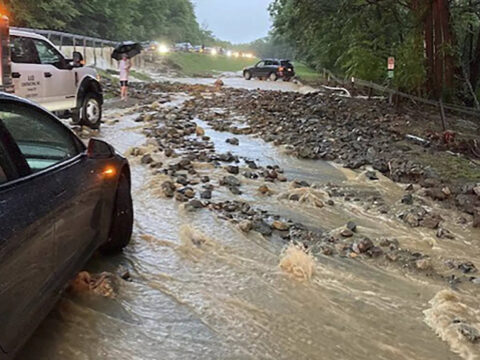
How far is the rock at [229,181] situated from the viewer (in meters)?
7.56

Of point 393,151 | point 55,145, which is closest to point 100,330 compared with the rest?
Result: point 55,145

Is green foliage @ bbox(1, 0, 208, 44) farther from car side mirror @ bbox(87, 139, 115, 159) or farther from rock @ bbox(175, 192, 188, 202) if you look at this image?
car side mirror @ bbox(87, 139, 115, 159)

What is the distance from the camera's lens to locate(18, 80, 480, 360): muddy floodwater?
3.36m

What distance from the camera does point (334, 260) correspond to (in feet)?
16.1

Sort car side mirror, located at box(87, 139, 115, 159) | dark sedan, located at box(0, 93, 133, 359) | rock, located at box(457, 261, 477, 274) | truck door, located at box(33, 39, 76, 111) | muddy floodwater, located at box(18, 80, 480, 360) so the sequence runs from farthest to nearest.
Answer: truck door, located at box(33, 39, 76, 111)
rock, located at box(457, 261, 477, 274)
car side mirror, located at box(87, 139, 115, 159)
muddy floodwater, located at box(18, 80, 480, 360)
dark sedan, located at box(0, 93, 133, 359)

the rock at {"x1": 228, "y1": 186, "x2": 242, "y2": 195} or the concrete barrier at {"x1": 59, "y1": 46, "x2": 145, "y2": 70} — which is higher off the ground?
the concrete barrier at {"x1": 59, "y1": 46, "x2": 145, "y2": 70}

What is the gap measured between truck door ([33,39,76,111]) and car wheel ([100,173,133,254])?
20.8 ft

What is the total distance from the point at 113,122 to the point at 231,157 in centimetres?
504

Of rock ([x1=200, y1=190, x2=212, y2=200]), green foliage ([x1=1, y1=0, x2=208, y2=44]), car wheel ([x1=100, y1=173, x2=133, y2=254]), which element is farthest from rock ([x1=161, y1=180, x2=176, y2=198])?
green foliage ([x1=1, y1=0, x2=208, y2=44])

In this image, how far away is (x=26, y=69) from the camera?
30.6 ft

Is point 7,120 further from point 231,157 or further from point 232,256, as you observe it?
point 231,157

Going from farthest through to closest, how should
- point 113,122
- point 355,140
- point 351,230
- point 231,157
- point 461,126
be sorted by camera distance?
point 113,122, point 461,126, point 355,140, point 231,157, point 351,230

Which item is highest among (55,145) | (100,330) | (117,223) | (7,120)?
(7,120)

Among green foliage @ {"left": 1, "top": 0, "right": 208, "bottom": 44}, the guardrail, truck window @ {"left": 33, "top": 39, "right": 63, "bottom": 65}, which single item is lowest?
the guardrail
